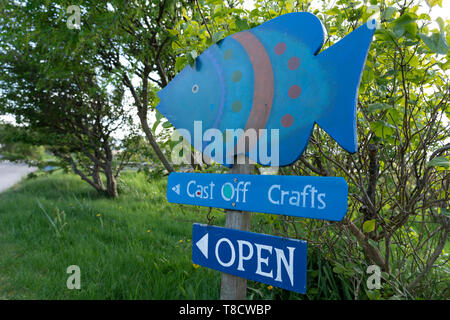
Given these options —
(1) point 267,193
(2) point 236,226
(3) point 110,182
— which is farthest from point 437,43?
(3) point 110,182

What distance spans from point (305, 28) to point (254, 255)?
100cm

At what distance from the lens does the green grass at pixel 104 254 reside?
2.32 metres

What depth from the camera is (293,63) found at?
1181 mm

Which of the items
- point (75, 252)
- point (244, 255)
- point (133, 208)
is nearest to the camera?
point (244, 255)

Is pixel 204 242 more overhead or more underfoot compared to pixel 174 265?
more overhead

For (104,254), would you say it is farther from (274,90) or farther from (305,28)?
(305,28)

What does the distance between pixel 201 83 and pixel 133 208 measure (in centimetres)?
426

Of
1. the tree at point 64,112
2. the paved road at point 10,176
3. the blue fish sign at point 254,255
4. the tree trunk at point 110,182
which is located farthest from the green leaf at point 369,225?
the paved road at point 10,176

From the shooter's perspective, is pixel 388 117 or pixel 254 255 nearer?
pixel 254 255

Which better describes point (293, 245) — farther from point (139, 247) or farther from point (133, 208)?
point (133, 208)

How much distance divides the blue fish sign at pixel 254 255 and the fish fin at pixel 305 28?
0.82m

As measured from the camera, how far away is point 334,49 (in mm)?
1072

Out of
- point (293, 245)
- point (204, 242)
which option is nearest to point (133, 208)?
point (204, 242)

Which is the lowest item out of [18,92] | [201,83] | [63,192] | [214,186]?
[63,192]
